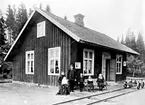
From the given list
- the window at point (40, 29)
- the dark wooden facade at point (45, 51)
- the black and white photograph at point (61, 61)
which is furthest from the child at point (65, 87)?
the window at point (40, 29)

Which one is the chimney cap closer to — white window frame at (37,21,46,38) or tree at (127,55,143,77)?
white window frame at (37,21,46,38)

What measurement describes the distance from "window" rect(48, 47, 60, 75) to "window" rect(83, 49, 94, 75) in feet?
4.16

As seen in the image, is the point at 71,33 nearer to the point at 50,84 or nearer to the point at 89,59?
the point at 89,59

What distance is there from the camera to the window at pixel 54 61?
28.1 ft

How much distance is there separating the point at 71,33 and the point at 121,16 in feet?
15.2

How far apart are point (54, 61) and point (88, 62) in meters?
1.69

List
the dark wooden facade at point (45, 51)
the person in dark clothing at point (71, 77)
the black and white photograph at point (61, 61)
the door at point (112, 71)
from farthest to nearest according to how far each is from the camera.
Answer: the door at point (112, 71) < the dark wooden facade at point (45, 51) < the person in dark clothing at point (71, 77) < the black and white photograph at point (61, 61)

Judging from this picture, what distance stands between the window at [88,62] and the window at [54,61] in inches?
50.0

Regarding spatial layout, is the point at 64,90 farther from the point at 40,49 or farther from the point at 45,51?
the point at 40,49

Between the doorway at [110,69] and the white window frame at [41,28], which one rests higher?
the white window frame at [41,28]

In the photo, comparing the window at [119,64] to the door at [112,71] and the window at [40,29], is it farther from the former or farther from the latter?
the window at [40,29]

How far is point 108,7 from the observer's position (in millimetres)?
2990

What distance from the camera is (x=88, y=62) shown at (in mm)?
8664

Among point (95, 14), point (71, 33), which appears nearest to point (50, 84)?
point (71, 33)
